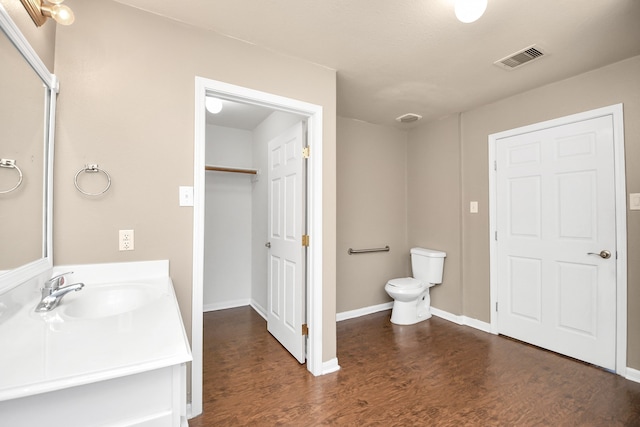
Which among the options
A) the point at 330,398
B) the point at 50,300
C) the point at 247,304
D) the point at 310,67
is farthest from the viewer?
the point at 247,304

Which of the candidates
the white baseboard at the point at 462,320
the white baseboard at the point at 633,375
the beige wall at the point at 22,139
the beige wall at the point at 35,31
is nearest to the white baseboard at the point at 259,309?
the white baseboard at the point at 462,320

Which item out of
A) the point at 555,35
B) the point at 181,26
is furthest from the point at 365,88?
the point at 181,26

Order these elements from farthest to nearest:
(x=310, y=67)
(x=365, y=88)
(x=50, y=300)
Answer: (x=365, y=88) → (x=310, y=67) → (x=50, y=300)

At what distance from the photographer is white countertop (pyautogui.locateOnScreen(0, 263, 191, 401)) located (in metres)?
0.63

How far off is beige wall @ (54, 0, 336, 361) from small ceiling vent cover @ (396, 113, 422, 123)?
2127mm

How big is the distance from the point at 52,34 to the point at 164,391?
179 cm

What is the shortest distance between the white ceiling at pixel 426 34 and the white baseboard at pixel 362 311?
8.22 ft

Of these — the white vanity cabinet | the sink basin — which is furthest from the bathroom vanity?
the sink basin

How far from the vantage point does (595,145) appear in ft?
7.61

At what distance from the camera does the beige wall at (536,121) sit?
2.13m

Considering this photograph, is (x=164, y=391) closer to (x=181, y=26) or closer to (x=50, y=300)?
(x=50, y=300)

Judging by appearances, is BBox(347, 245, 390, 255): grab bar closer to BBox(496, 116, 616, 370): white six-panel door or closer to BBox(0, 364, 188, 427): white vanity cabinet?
BBox(496, 116, 616, 370): white six-panel door

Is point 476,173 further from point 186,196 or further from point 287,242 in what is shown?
point 186,196

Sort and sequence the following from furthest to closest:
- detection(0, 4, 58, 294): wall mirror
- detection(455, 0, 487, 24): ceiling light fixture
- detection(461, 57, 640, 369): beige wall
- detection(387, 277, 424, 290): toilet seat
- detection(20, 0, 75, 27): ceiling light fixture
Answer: detection(387, 277, 424, 290): toilet seat < detection(461, 57, 640, 369): beige wall < detection(455, 0, 487, 24): ceiling light fixture < detection(20, 0, 75, 27): ceiling light fixture < detection(0, 4, 58, 294): wall mirror
